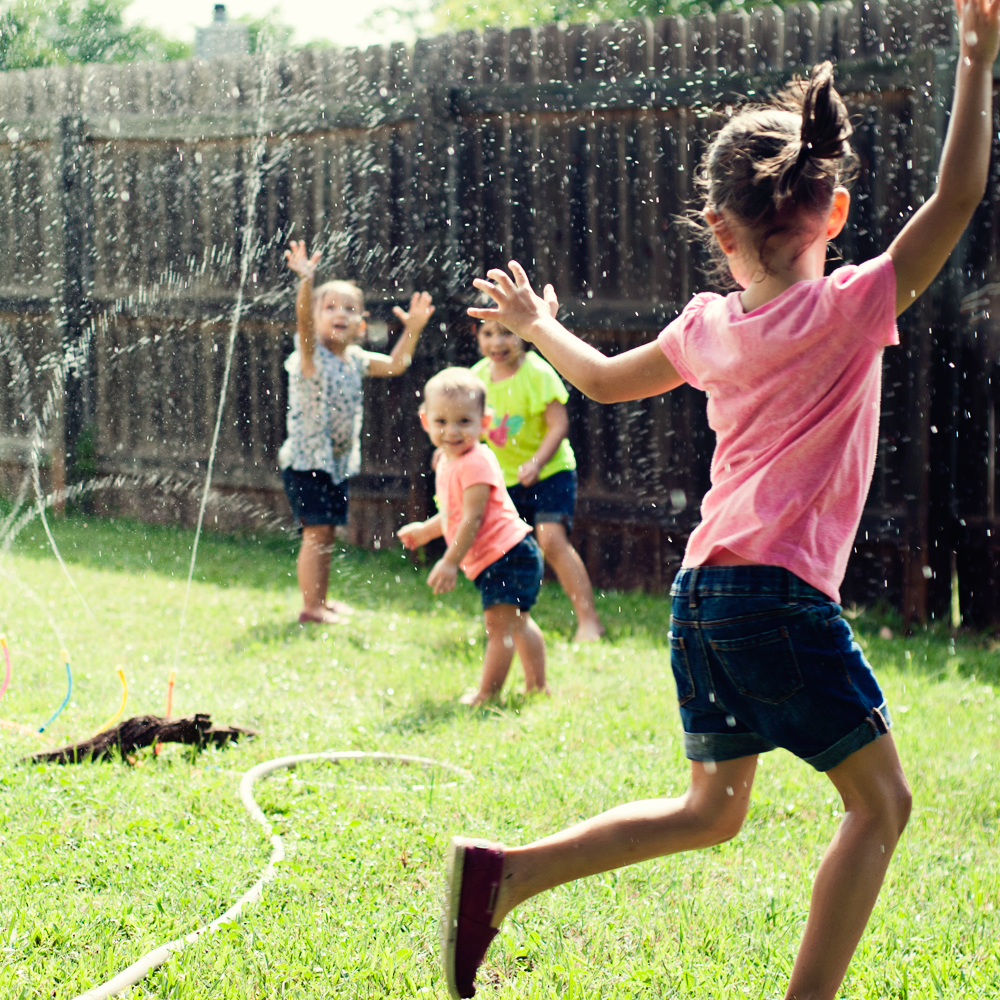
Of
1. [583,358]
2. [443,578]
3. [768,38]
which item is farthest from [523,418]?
[583,358]

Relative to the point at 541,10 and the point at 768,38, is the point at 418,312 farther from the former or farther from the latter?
the point at 541,10

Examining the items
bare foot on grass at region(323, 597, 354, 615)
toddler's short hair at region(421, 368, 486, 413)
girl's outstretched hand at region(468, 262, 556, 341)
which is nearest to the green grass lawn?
bare foot on grass at region(323, 597, 354, 615)

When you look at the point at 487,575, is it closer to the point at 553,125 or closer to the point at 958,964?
the point at 958,964

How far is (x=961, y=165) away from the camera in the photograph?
1.63m

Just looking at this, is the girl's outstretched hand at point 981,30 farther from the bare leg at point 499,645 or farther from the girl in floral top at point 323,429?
the girl in floral top at point 323,429

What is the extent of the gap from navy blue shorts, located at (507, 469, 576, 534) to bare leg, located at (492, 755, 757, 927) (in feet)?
9.85

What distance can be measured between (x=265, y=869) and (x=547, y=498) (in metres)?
2.79

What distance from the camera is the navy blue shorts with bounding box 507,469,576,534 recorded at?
16.0ft

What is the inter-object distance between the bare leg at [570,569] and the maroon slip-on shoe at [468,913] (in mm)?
3056

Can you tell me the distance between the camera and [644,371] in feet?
6.47

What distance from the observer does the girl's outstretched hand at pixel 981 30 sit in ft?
5.22

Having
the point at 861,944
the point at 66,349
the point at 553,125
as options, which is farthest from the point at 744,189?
the point at 66,349

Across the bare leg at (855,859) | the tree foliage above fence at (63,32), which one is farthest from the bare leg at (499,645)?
the tree foliage above fence at (63,32)

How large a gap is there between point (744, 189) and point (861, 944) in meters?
1.37
